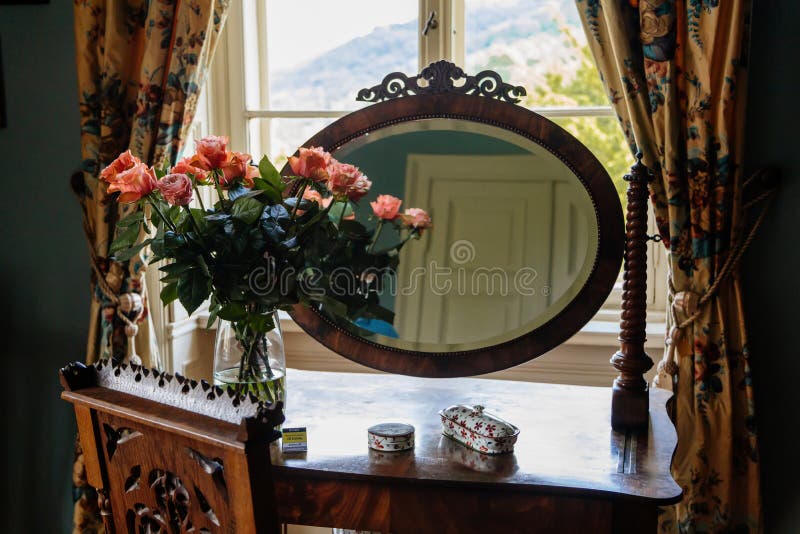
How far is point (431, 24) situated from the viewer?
222cm

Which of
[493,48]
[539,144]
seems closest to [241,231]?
[539,144]

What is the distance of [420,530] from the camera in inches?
51.2

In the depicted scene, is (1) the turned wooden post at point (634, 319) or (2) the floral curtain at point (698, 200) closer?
(1) the turned wooden post at point (634, 319)

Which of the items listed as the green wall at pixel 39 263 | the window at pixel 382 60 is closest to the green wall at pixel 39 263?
the green wall at pixel 39 263

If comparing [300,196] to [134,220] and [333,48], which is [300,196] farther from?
[333,48]

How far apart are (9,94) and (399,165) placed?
134 cm

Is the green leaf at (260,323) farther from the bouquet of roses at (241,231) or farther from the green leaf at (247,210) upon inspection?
the green leaf at (247,210)

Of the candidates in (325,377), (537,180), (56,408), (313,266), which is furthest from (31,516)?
(537,180)

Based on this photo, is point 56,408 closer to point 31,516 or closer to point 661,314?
point 31,516

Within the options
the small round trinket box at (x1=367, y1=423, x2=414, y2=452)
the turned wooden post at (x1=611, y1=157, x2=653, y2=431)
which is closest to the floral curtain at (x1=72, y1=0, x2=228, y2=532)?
the small round trinket box at (x1=367, y1=423, x2=414, y2=452)

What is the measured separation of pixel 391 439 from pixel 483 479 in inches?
7.6

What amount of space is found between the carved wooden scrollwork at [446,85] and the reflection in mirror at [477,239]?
0.07 metres

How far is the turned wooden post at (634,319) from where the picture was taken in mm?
1436

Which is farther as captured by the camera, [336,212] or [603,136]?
[603,136]
